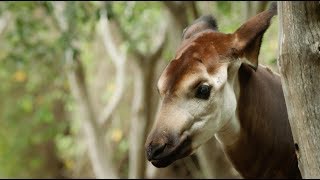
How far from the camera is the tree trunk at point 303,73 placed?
2.74m

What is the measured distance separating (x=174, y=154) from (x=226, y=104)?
0.46 m

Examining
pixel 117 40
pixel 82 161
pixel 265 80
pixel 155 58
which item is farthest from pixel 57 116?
pixel 265 80

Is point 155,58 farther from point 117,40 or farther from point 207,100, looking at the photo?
point 207,100

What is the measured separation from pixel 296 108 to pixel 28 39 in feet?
16.2

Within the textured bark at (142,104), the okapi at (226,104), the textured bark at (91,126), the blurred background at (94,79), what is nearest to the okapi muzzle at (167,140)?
the okapi at (226,104)

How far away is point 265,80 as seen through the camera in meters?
3.81

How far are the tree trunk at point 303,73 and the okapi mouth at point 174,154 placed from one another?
542mm

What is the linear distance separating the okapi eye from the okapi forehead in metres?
0.05

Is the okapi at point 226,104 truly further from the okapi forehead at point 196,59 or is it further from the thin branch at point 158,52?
the thin branch at point 158,52

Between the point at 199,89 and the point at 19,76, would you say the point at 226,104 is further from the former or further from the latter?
the point at 19,76

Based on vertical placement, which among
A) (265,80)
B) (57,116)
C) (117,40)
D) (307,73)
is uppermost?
(307,73)

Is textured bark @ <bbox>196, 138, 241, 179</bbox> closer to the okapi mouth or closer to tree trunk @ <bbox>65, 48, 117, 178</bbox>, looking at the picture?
tree trunk @ <bbox>65, 48, 117, 178</bbox>

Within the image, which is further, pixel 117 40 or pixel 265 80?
pixel 117 40

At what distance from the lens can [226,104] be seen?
11.0ft
